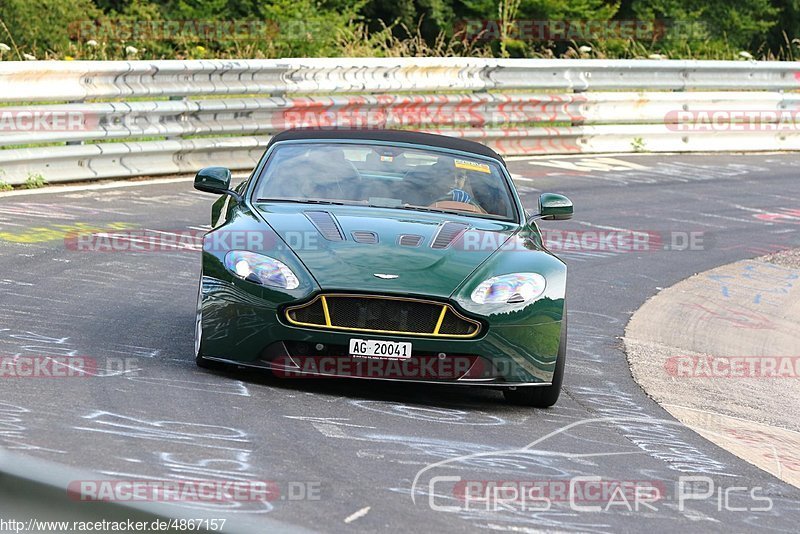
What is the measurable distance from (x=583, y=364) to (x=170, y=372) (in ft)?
8.98

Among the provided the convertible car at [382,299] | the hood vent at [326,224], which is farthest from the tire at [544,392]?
the hood vent at [326,224]

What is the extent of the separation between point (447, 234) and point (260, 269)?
1.11 metres

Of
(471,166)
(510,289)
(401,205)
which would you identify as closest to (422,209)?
(401,205)

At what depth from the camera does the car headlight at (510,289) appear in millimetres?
6895

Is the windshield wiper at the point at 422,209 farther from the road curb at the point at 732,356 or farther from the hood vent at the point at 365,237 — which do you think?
the road curb at the point at 732,356

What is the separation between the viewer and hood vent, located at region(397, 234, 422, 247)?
7.20 metres

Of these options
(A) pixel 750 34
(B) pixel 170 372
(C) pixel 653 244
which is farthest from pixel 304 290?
(A) pixel 750 34

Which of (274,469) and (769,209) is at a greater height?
(274,469)

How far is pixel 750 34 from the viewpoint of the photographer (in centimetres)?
4341

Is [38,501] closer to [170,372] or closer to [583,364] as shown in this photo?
[170,372]

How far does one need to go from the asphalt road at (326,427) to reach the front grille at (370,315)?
0.38 m
